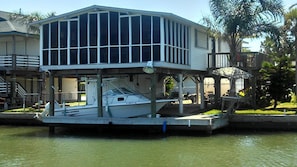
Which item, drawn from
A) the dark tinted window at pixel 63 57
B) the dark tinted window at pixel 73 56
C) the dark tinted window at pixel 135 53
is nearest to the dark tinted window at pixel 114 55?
the dark tinted window at pixel 135 53

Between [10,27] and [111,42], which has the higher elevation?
[10,27]

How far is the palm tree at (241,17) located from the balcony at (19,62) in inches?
582

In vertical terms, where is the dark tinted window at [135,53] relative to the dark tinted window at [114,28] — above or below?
below

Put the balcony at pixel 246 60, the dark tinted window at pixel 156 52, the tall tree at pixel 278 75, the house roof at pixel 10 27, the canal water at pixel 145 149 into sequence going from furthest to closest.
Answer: the house roof at pixel 10 27 < the balcony at pixel 246 60 < the tall tree at pixel 278 75 < the dark tinted window at pixel 156 52 < the canal water at pixel 145 149

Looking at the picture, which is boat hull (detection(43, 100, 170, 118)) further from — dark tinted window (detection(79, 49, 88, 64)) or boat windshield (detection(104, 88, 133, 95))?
dark tinted window (detection(79, 49, 88, 64))

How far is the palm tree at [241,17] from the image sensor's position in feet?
89.8

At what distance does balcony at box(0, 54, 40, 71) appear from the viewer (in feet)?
113

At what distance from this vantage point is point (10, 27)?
36.1 metres

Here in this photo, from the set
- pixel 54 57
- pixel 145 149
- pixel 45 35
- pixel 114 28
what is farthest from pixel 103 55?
pixel 145 149

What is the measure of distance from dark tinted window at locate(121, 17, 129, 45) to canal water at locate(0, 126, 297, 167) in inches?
193

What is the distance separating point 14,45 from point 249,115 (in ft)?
65.5

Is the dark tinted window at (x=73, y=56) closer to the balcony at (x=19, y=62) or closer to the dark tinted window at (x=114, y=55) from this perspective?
the dark tinted window at (x=114, y=55)

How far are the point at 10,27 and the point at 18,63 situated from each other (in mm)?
3374

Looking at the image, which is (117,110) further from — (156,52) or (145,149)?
(145,149)
